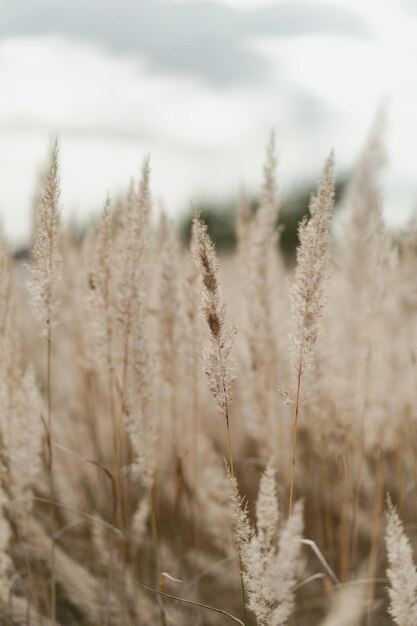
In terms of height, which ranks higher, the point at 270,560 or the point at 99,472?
the point at 99,472

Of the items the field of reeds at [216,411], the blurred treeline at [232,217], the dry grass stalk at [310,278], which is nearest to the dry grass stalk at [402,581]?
the field of reeds at [216,411]

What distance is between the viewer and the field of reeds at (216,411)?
1.31m

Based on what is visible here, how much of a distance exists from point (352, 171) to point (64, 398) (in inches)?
78.4

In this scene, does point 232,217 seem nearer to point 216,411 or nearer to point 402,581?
A: point 216,411

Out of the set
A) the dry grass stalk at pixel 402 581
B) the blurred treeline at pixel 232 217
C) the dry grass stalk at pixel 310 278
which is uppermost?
the blurred treeline at pixel 232 217

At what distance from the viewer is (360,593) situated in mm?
1961

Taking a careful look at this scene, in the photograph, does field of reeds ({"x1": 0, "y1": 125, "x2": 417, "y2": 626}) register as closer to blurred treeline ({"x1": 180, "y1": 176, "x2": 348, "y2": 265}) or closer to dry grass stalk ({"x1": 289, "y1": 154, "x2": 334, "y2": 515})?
dry grass stalk ({"x1": 289, "y1": 154, "x2": 334, "y2": 515})

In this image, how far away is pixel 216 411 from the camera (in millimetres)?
2260

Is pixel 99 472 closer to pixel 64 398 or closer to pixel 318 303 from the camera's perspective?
pixel 64 398

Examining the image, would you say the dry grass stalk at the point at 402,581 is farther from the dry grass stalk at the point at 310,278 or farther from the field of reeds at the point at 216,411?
the dry grass stalk at the point at 310,278

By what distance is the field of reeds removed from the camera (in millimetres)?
1307

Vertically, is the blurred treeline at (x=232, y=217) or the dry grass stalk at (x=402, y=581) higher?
the blurred treeline at (x=232, y=217)

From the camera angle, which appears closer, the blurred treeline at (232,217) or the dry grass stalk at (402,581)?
the dry grass stalk at (402,581)

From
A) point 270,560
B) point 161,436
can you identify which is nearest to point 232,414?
point 161,436
